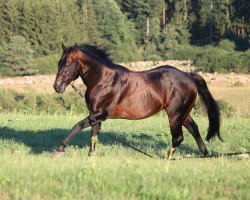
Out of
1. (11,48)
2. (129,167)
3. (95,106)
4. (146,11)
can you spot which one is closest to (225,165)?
(129,167)

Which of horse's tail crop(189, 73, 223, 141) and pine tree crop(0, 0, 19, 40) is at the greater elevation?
horse's tail crop(189, 73, 223, 141)

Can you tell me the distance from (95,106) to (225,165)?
123 inches

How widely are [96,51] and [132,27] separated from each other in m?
66.0

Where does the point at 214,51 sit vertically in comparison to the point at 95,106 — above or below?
below

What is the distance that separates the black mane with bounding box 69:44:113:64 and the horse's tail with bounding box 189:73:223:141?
1976 millimetres

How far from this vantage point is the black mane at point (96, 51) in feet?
35.1

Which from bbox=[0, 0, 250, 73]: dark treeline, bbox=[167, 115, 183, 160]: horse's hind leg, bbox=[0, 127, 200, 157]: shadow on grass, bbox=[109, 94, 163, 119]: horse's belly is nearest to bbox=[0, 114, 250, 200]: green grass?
bbox=[109, 94, 163, 119]: horse's belly

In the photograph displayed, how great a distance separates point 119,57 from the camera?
63.6 metres

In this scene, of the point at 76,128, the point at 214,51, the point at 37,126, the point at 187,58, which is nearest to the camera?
the point at 76,128

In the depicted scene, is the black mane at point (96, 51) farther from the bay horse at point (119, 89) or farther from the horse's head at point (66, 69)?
the horse's head at point (66, 69)

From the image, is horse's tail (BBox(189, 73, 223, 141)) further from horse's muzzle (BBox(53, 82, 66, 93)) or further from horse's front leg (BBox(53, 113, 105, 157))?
horse's muzzle (BBox(53, 82, 66, 93))

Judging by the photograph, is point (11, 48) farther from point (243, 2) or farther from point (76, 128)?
point (76, 128)

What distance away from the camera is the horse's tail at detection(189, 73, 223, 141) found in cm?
1184

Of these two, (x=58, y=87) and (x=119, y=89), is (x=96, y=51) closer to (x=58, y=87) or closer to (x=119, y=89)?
(x=119, y=89)
